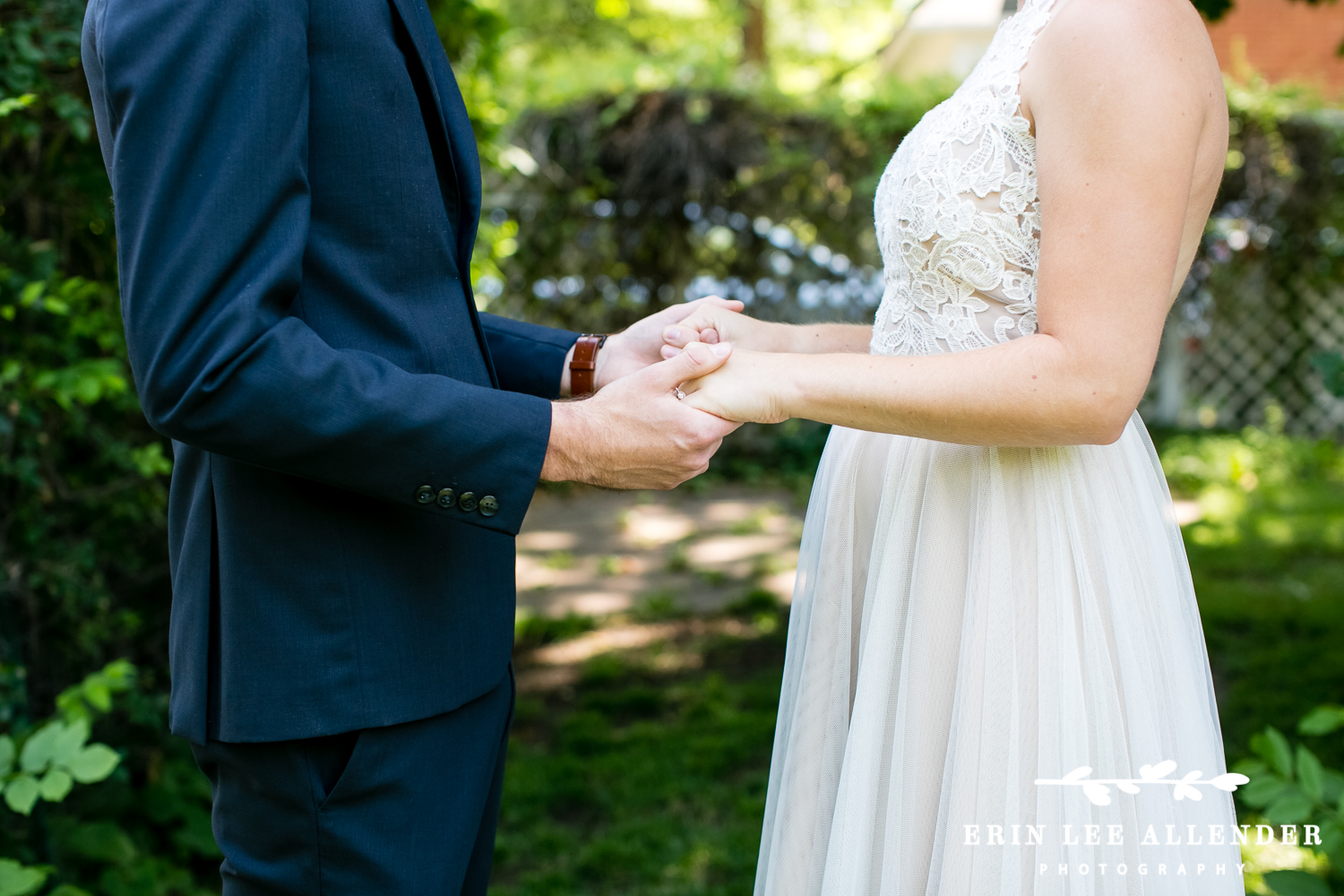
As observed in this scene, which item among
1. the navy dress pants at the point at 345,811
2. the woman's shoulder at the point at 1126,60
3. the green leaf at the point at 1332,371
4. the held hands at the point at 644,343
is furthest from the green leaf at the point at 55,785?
the green leaf at the point at 1332,371

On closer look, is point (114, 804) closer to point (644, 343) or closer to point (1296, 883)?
point (644, 343)

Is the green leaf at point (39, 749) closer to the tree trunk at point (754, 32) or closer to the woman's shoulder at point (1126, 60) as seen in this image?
the woman's shoulder at point (1126, 60)

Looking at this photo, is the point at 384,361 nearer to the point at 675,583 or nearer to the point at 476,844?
the point at 476,844

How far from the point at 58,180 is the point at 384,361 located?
187 centimetres

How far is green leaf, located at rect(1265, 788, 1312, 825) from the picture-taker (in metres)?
1.87

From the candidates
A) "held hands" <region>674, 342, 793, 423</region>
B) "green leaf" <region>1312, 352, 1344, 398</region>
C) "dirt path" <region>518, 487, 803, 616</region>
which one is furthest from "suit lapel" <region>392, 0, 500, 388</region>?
"dirt path" <region>518, 487, 803, 616</region>

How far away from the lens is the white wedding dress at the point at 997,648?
4.34ft

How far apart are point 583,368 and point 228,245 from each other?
0.75 m

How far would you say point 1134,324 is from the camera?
1200 millimetres

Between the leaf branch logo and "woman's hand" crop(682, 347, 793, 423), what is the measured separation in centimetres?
62

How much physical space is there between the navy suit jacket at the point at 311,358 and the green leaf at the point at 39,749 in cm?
69

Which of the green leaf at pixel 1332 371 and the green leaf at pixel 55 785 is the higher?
the green leaf at pixel 1332 371

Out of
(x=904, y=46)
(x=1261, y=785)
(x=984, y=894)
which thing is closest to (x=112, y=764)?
(x=984, y=894)

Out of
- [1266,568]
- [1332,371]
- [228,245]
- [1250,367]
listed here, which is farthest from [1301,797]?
[1250,367]
